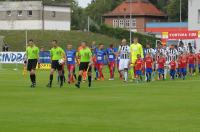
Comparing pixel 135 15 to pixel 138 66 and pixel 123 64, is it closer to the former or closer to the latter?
pixel 123 64

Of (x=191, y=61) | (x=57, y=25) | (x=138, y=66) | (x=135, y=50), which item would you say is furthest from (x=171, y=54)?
(x=57, y=25)

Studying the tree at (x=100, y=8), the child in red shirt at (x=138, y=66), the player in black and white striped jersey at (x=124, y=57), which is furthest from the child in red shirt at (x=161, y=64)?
the tree at (x=100, y=8)

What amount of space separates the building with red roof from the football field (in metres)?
121

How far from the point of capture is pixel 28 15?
109188 millimetres

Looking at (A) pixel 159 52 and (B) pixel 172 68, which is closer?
(A) pixel 159 52

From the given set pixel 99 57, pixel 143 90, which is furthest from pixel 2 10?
pixel 143 90

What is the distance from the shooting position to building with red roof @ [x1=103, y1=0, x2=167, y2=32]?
486 ft

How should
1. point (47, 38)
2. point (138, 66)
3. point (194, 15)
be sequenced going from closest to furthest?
1. point (138, 66)
2. point (47, 38)
3. point (194, 15)

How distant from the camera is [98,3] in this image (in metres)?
168

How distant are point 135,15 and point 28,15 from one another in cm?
4463

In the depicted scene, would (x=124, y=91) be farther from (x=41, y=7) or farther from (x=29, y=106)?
(x=41, y=7)

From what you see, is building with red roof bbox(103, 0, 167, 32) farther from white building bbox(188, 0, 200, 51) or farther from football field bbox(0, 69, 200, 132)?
football field bbox(0, 69, 200, 132)

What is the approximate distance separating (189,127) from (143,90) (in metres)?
12.8

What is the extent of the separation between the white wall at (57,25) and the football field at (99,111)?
85.1 meters
